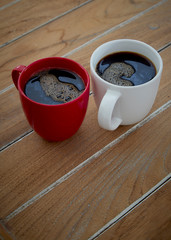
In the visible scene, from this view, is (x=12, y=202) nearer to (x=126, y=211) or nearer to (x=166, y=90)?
(x=126, y=211)

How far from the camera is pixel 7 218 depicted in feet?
1.77

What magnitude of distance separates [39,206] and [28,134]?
0.59 ft

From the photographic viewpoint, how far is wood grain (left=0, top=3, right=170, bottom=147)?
26.4 inches

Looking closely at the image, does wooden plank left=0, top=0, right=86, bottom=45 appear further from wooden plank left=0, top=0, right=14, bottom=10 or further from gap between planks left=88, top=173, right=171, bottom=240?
gap between planks left=88, top=173, right=171, bottom=240

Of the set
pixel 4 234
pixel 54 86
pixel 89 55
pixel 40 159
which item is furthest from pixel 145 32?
pixel 4 234

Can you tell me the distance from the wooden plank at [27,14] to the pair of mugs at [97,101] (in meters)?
0.33

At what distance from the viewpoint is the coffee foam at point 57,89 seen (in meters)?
0.59

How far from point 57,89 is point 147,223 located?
32 cm

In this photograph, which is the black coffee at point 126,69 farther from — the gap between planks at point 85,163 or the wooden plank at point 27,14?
the wooden plank at point 27,14

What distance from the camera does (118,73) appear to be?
0.63 meters

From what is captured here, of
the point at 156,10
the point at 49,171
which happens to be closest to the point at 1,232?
the point at 49,171

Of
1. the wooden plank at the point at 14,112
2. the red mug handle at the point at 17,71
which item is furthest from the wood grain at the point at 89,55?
the red mug handle at the point at 17,71

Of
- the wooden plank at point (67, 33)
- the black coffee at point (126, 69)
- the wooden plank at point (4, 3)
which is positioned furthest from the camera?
the wooden plank at point (4, 3)

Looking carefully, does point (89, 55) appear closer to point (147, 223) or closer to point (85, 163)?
point (85, 163)
